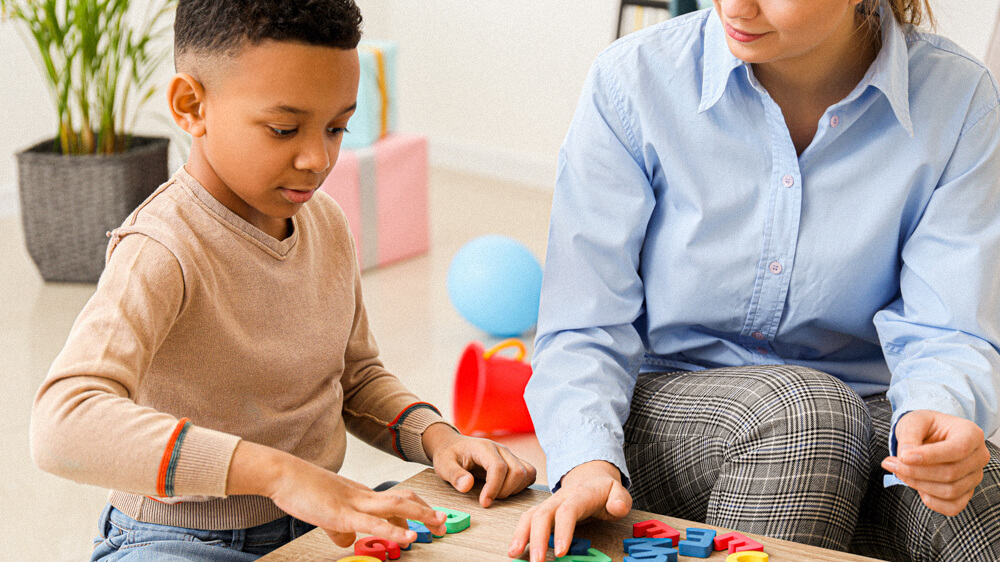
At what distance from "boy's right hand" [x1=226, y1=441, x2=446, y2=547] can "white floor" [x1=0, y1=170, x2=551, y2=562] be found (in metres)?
0.99

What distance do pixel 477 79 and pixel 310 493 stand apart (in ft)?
12.3

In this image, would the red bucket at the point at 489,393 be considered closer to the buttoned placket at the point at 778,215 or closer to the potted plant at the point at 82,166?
the buttoned placket at the point at 778,215

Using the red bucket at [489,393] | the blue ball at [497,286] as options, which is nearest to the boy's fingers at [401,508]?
the red bucket at [489,393]

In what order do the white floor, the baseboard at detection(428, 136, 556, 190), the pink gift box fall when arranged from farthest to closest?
the baseboard at detection(428, 136, 556, 190) < the pink gift box < the white floor

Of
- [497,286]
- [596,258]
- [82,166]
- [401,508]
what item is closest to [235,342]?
[401,508]

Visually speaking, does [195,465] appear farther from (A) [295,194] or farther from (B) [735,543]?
(B) [735,543]

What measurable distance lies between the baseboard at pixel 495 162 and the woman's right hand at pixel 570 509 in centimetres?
312

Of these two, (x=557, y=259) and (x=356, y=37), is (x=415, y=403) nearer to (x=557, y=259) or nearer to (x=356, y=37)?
(x=557, y=259)

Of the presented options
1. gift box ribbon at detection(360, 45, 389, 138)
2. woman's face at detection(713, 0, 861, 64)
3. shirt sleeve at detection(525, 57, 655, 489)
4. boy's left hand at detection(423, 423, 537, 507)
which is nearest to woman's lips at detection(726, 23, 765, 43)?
woman's face at detection(713, 0, 861, 64)

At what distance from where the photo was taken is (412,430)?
3.37 feet

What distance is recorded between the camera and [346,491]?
74 centimetres

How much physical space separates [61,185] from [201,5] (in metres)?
2.00

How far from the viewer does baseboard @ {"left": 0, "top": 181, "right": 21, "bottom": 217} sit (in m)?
3.45

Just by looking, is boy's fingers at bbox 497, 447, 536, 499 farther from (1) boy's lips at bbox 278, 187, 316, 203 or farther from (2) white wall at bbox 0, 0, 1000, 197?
(2) white wall at bbox 0, 0, 1000, 197
